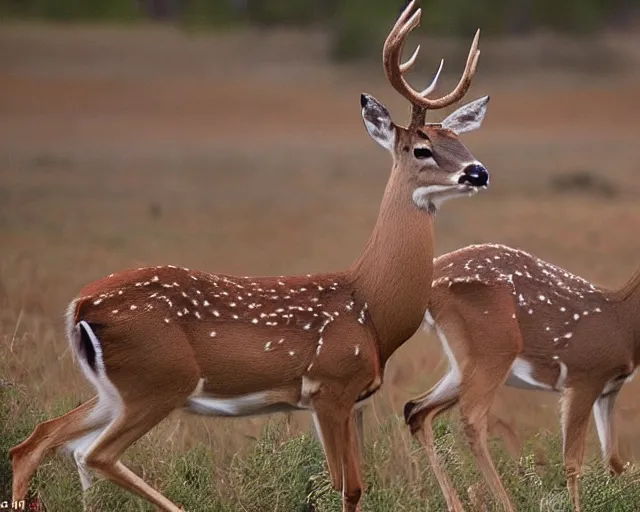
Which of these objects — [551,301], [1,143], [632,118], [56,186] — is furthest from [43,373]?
[632,118]

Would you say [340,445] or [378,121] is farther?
[378,121]

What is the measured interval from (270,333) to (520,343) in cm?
182

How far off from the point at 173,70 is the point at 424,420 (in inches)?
1350

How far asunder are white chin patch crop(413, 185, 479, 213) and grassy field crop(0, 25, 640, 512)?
4.08 ft

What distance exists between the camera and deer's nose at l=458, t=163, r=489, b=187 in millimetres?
7484

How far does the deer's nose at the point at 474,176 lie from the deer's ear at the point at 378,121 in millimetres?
439

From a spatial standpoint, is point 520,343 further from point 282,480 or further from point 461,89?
point 282,480

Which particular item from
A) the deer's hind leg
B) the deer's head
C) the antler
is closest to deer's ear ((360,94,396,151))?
the deer's head

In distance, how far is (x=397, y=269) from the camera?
7.56 m

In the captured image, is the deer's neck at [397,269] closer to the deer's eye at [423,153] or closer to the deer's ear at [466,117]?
the deer's eye at [423,153]

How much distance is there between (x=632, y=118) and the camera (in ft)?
124

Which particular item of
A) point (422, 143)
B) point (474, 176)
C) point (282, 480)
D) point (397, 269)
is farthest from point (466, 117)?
point (282, 480)

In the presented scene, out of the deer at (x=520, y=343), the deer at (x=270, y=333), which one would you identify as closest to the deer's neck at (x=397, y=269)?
the deer at (x=270, y=333)

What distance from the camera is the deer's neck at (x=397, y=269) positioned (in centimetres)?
750
